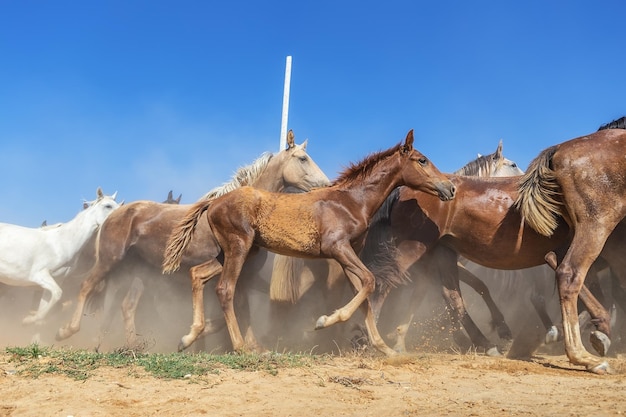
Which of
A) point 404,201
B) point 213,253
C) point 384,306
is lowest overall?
point 384,306

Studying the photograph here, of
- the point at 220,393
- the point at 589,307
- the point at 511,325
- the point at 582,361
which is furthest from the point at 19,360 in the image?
the point at 511,325

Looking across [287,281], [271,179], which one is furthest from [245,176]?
[287,281]

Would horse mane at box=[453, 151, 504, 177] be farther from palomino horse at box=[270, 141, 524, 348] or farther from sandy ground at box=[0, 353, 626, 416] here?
sandy ground at box=[0, 353, 626, 416]

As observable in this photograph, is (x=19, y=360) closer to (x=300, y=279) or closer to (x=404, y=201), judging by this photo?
(x=300, y=279)

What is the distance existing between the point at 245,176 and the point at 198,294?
2.79 meters

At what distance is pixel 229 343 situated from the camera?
316 inches

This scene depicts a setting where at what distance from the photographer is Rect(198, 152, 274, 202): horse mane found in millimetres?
9039

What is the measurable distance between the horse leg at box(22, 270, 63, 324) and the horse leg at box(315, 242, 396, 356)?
550cm

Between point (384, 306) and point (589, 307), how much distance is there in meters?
2.30

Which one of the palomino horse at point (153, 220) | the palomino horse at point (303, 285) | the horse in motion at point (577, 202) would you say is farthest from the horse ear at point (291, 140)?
the horse in motion at point (577, 202)

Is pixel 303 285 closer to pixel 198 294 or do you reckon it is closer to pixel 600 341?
pixel 198 294

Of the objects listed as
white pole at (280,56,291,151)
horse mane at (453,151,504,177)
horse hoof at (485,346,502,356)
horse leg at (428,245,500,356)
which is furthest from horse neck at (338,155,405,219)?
white pole at (280,56,291,151)

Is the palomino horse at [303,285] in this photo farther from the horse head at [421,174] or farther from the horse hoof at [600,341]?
the horse hoof at [600,341]

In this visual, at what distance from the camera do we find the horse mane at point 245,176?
9.04m
